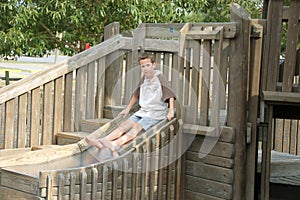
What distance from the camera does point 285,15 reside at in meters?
6.72

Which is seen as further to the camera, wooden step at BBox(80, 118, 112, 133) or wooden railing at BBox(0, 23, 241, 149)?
wooden step at BBox(80, 118, 112, 133)

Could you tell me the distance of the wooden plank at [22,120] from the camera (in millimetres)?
7504

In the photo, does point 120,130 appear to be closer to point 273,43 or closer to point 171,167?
point 171,167

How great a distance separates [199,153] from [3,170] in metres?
2.15

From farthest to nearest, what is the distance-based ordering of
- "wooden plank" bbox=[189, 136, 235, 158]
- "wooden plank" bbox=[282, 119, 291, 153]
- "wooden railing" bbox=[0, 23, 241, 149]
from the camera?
"wooden plank" bbox=[282, 119, 291, 153] → "wooden railing" bbox=[0, 23, 241, 149] → "wooden plank" bbox=[189, 136, 235, 158]

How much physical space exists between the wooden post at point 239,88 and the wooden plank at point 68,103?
2123mm

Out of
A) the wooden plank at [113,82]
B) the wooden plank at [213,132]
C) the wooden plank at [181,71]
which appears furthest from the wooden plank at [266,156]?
the wooden plank at [113,82]

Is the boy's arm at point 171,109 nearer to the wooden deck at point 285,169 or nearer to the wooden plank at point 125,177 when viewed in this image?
the wooden plank at point 125,177

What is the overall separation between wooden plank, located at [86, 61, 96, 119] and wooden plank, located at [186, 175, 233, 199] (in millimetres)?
1675

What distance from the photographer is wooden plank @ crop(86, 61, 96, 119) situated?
805cm

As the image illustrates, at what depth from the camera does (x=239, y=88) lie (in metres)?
6.75

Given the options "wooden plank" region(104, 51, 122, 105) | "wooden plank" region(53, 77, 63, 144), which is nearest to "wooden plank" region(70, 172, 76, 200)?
"wooden plank" region(53, 77, 63, 144)

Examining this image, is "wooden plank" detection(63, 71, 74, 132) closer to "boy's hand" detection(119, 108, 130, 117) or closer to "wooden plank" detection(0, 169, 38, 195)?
"boy's hand" detection(119, 108, 130, 117)

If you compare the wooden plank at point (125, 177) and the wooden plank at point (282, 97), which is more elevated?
the wooden plank at point (282, 97)
